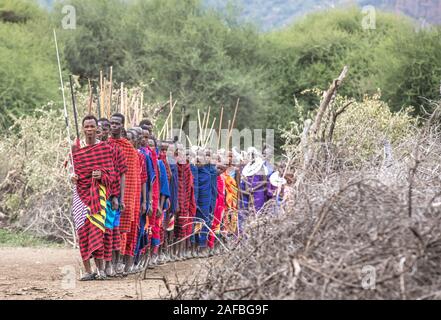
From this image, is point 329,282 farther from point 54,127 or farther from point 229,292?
point 54,127

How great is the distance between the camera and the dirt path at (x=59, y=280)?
9.06 m

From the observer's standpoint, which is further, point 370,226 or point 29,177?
point 29,177

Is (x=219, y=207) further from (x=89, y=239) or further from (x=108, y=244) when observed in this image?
(x=89, y=239)

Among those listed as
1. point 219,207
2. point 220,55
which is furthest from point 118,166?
point 220,55

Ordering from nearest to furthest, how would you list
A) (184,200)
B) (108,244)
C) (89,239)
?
(89,239), (108,244), (184,200)

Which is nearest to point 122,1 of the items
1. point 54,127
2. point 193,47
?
point 193,47

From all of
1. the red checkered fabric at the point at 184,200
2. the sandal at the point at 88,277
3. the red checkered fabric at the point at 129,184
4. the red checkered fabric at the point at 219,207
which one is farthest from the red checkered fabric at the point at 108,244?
the red checkered fabric at the point at 219,207

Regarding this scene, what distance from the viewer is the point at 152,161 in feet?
39.4

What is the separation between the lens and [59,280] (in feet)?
34.3

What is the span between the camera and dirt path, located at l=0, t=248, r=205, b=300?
357 inches

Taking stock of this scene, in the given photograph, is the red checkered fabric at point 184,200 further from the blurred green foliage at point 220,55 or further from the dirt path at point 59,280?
the blurred green foliage at point 220,55

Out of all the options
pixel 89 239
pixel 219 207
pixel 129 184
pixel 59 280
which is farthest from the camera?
pixel 219 207

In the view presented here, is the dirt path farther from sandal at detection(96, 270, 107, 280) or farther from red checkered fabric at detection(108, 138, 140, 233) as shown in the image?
red checkered fabric at detection(108, 138, 140, 233)

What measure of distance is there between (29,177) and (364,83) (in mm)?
13790
